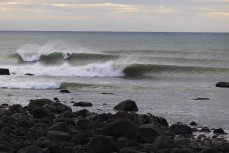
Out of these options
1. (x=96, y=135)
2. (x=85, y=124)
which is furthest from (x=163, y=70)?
(x=96, y=135)

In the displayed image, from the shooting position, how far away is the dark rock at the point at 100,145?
10.6 m

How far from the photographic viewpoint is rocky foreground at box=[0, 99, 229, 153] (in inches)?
421

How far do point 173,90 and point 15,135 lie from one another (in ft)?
44.1

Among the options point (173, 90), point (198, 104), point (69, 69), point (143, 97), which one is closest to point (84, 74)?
point (69, 69)

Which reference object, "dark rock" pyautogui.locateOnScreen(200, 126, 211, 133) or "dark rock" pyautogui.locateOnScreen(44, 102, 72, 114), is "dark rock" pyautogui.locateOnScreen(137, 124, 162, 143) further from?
"dark rock" pyautogui.locateOnScreen(44, 102, 72, 114)

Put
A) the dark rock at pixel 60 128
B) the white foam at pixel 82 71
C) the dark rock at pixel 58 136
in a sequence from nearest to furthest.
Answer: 1. the dark rock at pixel 58 136
2. the dark rock at pixel 60 128
3. the white foam at pixel 82 71

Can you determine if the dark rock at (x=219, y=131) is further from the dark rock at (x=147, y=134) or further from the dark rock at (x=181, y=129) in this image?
the dark rock at (x=147, y=134)

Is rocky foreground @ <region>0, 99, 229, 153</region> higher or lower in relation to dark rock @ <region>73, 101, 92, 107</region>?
lower

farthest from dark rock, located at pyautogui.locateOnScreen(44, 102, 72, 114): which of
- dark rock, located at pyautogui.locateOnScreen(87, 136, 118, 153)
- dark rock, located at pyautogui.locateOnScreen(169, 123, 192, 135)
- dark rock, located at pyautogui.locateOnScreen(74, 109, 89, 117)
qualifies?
dark rock, located at pyautogui.locateOnScreen(87, 136, 118, 153)

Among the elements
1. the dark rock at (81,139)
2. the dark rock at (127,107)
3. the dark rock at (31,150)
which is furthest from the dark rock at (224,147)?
the dark rock at (127,107)

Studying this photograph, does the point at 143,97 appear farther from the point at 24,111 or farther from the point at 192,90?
the point at 24,111

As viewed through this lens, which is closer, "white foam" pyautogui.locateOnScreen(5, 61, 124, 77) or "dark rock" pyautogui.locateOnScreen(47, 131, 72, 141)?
"dark rock" pyautogui.locateOnScreen(47, 131, 72, 141)

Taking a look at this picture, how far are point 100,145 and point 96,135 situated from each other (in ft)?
3.17

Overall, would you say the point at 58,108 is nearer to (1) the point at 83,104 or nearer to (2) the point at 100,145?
(1) the point at 83,104
